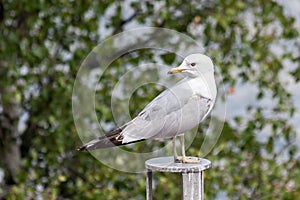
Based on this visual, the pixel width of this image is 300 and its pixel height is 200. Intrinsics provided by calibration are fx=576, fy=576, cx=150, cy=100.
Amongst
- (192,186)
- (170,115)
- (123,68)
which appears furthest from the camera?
(123,68)

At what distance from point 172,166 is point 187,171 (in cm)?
3

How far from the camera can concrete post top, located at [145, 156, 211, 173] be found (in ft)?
3.59

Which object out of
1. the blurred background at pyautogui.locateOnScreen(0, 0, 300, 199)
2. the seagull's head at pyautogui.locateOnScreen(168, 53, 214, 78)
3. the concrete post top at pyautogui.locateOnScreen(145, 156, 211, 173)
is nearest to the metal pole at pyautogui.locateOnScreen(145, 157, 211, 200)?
the concrete post top at pyautogui.locateOnScreen(145, 156, 211, 173)

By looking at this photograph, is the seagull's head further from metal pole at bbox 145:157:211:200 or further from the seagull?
metal pole at bbox 145:157:211:200

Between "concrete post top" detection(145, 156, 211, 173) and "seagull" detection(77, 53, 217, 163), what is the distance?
7 centimetres

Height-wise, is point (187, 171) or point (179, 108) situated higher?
point (179, 108)

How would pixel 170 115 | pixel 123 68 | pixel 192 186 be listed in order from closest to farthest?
1. pixel 170 115
2. pixel 192 186
3. pixel 123 68

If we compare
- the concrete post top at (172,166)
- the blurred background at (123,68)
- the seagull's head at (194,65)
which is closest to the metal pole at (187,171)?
the concrete post top at (172,166)

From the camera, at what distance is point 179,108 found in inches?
41.3

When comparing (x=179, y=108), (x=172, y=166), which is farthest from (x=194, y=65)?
(x=172, y=166)

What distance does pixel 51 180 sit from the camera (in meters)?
2.55

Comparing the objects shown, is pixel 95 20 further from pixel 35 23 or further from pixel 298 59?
pixel 298 59

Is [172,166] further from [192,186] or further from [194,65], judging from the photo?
[194,65]

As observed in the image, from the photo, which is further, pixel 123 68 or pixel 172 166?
pixel 123 68
